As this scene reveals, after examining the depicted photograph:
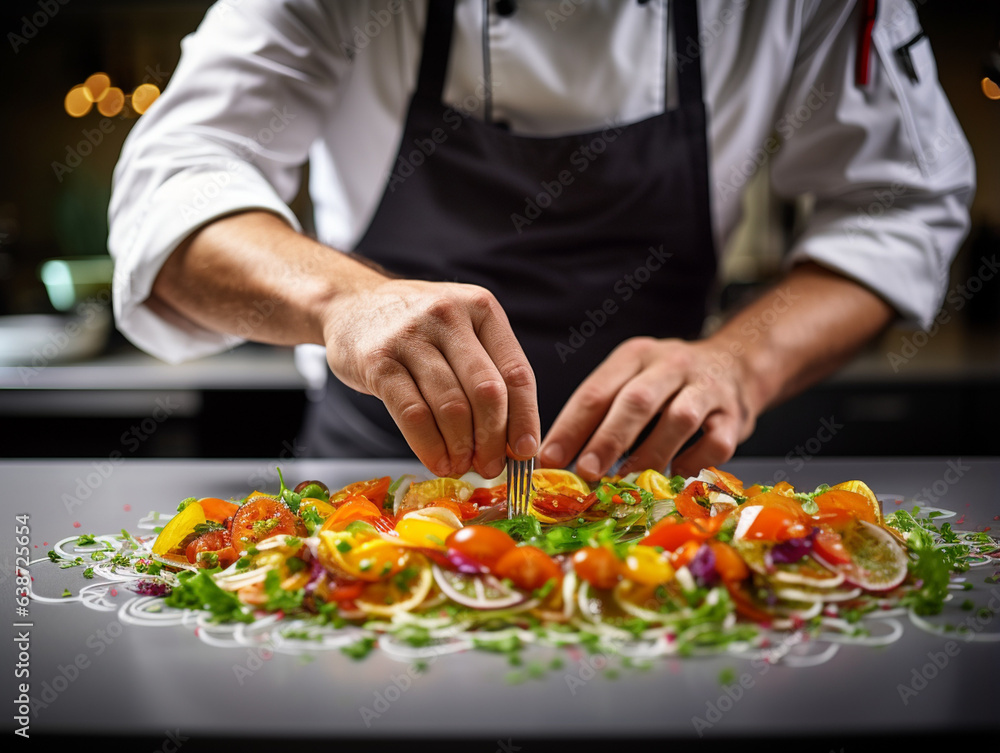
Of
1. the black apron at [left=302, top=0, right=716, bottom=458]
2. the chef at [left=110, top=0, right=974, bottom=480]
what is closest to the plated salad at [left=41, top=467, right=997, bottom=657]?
the chef at [left=110, top=0, right=974, bottom=480]

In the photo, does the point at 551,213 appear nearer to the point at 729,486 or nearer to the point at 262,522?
the point at 729,486

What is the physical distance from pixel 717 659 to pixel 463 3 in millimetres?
1119

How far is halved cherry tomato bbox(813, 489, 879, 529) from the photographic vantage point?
81 centimetres

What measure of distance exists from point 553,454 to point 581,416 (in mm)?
64

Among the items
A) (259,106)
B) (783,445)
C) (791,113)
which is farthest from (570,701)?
(783,445)

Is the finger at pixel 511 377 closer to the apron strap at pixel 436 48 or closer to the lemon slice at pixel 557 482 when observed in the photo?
the lemon slice at pixel 557 482

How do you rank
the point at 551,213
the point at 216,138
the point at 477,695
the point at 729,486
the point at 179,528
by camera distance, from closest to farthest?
the point at 477,695 < the point at 179,528 < the point at 729,486 < the point at 216,138 < the point at 551,213

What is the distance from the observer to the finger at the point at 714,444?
3.90 feet

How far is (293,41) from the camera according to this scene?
4.38 ft

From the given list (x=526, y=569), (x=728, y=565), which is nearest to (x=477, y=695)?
(x=526, y=569)

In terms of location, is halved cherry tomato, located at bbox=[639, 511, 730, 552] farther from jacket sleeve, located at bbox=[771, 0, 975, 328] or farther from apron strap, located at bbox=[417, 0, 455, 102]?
apron strap, located at bbox=[417, 0, 455, 102]

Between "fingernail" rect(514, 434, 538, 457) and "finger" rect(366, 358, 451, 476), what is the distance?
0.28 feet

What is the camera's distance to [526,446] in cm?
88

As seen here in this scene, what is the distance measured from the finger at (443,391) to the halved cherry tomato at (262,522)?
0.63ft
